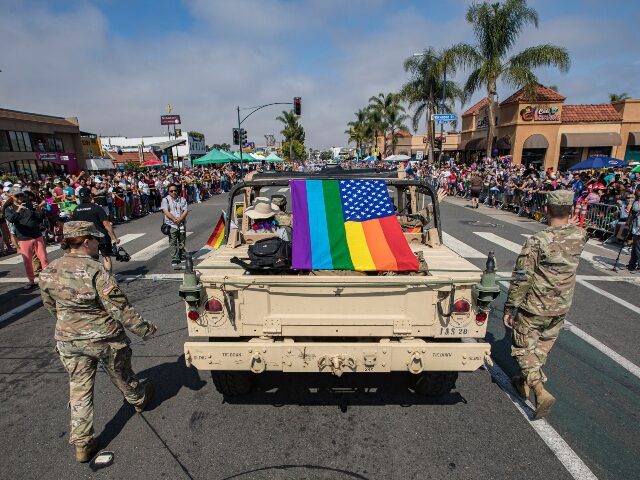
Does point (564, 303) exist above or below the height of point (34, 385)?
above

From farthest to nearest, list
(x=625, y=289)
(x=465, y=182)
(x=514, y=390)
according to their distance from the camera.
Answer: (x=465, y=182)
(x=625, y=289)
(x=514, y=390)

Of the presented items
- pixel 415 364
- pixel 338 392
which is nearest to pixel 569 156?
pixel 338 392

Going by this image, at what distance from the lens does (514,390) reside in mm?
3912

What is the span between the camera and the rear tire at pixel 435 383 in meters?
3.63

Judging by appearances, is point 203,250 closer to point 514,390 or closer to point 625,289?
point 514,390

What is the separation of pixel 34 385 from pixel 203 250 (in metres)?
5.66

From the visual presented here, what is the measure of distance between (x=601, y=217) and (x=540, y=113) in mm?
22350

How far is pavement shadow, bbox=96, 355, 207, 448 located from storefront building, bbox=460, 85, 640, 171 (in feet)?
103

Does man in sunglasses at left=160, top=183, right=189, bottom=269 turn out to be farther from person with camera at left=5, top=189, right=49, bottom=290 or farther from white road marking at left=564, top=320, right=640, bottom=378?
white road marking at left=564, top=320, right=640, bottom=378

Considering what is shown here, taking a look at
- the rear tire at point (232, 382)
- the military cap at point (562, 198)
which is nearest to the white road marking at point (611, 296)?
the military cap at point (562, 198)

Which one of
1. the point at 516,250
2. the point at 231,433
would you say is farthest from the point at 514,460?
the point at 516,250

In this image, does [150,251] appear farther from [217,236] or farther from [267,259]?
[267,259]

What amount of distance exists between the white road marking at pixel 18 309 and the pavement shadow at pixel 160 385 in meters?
3.25

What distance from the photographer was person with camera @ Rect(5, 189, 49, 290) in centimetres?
672
